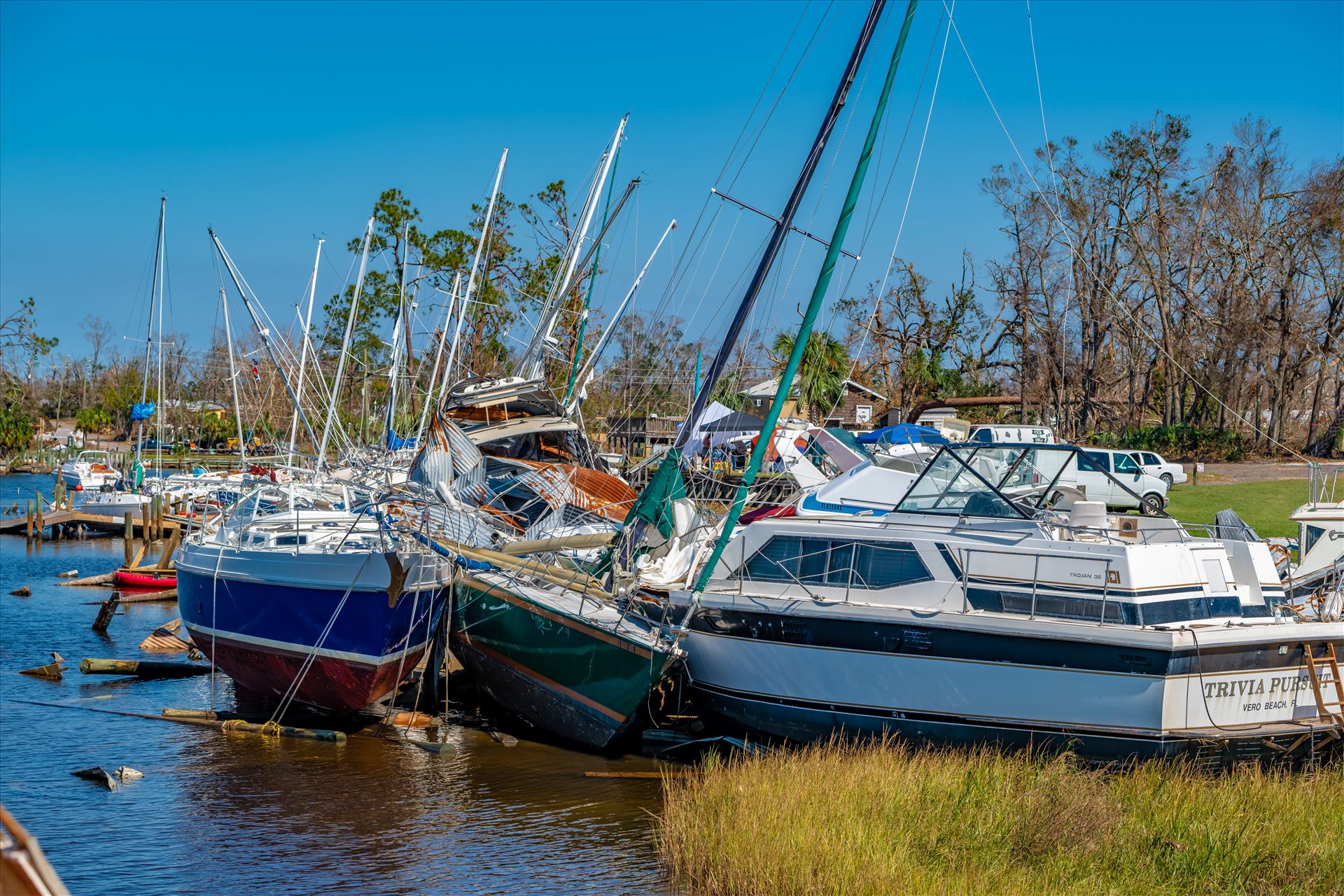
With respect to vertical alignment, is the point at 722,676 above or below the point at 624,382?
below

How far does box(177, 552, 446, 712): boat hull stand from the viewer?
15.8 metres

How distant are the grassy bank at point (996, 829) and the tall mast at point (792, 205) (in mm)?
5357

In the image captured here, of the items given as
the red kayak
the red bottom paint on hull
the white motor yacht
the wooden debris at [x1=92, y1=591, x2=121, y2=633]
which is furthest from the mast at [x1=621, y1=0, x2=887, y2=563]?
the white motor yacht

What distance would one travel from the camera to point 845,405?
54.6 m

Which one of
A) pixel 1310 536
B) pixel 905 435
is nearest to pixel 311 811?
pixel 1310 536

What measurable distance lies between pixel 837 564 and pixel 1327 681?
5632 millimetres

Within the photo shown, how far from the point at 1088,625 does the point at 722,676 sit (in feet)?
14.7

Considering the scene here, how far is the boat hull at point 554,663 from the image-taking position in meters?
14.2

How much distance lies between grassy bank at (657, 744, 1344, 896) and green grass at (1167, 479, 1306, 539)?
18.0 m

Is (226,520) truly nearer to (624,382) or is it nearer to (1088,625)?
(1088,625)

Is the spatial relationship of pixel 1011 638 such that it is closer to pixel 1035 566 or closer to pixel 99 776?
pixel 1035 566

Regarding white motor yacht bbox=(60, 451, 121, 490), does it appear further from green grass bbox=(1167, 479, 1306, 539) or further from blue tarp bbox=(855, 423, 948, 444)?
green grass bbox=(1167, 479, 1306, 539)

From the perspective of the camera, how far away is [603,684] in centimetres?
1446

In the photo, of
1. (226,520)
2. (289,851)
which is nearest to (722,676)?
(289,851)
